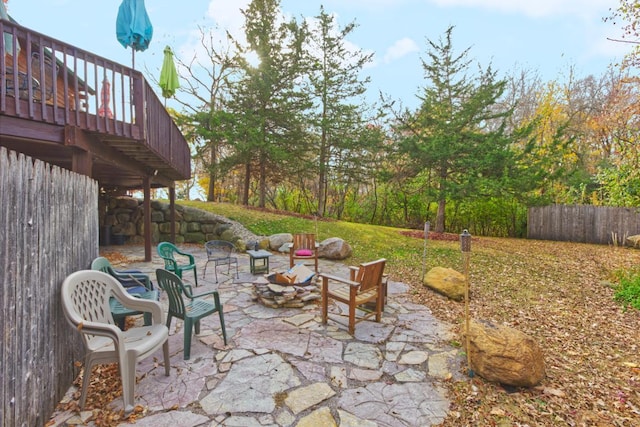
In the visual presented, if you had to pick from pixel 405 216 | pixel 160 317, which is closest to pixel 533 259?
pixel 405 216

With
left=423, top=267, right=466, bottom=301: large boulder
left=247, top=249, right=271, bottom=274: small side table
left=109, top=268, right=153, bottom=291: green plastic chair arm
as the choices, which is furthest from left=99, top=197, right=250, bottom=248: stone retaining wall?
left=423, top=267, right=466, bottom=301: large boulder

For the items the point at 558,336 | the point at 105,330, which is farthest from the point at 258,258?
the point at 558,336

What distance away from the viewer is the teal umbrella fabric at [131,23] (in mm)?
6094

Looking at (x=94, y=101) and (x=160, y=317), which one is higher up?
(x=94, y=101)

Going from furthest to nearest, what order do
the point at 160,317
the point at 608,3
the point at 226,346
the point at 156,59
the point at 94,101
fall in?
the point at 156,59, the point at 608,3, the point at 94,101, the point at 226,346, the point at 160,317

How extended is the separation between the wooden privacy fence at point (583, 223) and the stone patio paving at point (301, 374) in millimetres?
10627

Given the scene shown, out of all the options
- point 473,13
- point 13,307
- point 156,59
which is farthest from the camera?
point 156,59

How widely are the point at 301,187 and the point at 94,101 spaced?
42.4 feet

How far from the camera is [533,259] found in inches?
315

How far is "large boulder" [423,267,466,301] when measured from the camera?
16.3ft

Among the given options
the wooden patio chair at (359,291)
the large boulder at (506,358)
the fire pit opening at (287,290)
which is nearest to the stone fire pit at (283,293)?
the fire pit opening at (287,290)

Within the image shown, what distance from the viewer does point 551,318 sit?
167 inches

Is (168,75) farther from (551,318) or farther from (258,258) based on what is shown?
(551,318)

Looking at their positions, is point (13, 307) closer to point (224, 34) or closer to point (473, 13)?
point (473, 13)
